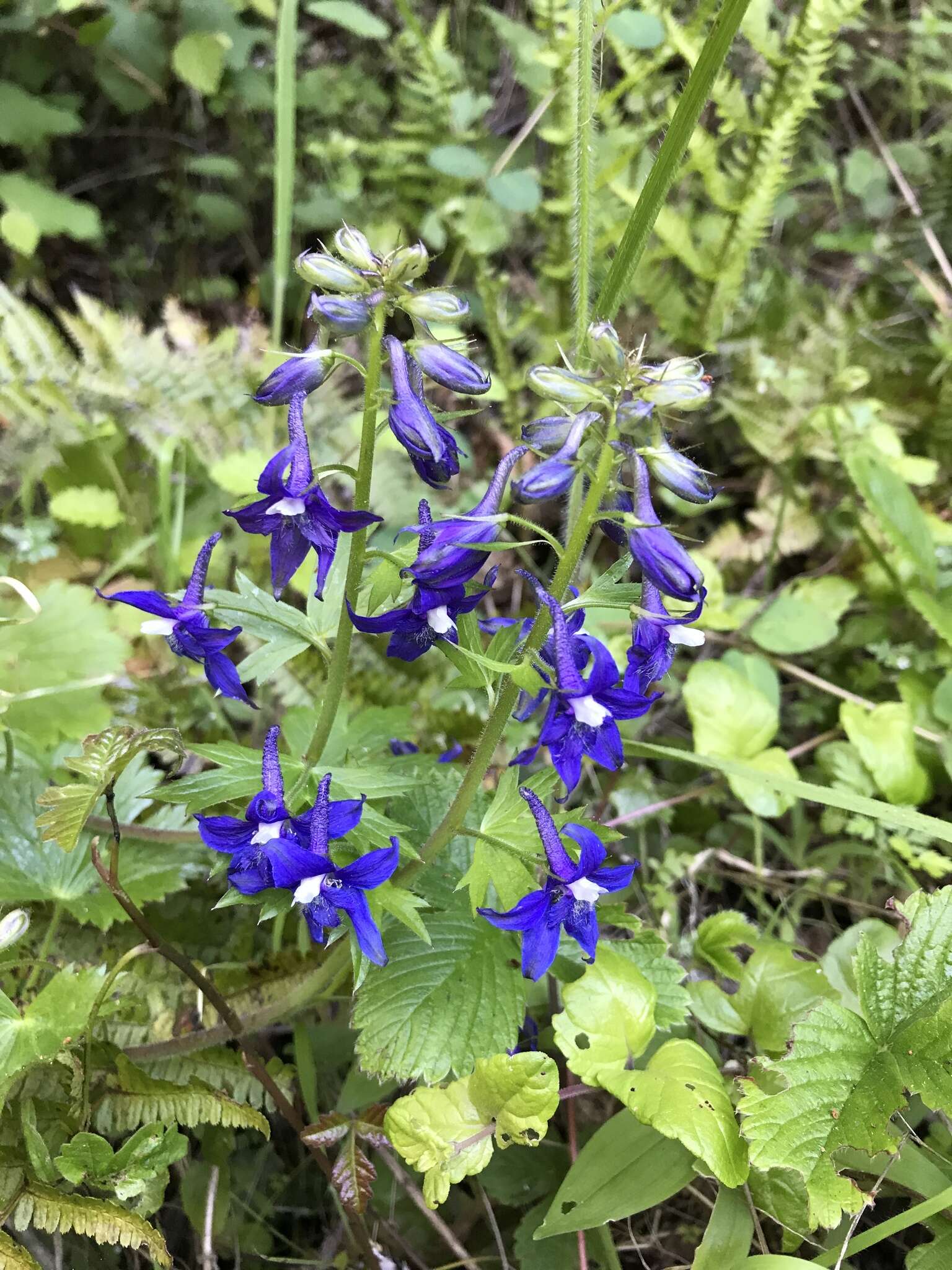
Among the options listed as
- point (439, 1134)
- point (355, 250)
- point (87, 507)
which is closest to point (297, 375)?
point (355, 250)

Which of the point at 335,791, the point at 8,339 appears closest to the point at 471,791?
the point at 335,791

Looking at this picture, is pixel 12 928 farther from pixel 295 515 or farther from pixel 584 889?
pixel 584 889

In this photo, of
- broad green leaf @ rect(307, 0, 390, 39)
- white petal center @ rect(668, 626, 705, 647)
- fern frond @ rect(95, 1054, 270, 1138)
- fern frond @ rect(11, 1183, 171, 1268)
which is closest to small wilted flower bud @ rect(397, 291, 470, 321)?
white petal center @ rect(668, 626, 705, 647)

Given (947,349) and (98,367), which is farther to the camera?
(947,349)

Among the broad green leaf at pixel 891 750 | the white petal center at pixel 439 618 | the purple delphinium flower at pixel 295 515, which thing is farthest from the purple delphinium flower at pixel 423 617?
the broad green leaf at pixel 891 750

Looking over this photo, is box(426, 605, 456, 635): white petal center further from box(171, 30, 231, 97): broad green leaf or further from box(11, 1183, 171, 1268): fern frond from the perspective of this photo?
box(171, 30, 231, 97): broad green leaf

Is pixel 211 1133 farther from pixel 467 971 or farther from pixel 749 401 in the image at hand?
pixel 749 401
